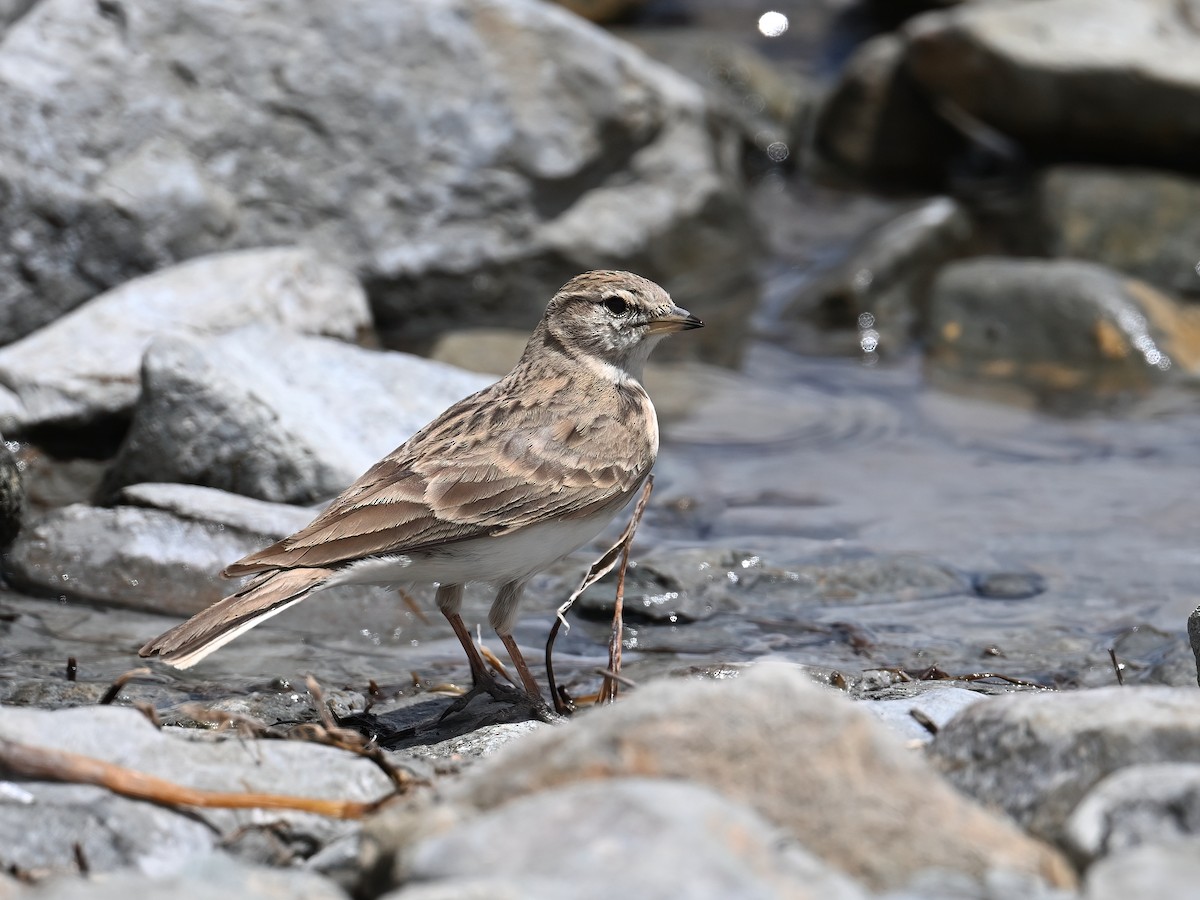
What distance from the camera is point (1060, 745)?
3.54 metres

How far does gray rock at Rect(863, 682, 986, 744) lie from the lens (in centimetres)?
451

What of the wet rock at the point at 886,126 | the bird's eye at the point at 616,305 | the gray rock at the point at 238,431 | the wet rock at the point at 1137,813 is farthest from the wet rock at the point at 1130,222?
the wet rock at the point at 1137,813

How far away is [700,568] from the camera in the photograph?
7293 millimetres

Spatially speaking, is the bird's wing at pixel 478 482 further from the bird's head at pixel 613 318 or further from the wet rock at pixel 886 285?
the wet rock at pixel 886 285

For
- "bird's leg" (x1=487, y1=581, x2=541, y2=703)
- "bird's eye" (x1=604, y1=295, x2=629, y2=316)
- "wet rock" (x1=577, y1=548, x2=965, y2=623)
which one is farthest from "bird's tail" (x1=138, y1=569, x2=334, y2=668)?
"wet rock" (x1=577, y1=548, x2=965, y2=623)

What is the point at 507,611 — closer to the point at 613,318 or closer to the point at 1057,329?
the point at 613,318

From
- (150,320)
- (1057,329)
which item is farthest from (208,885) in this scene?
(1057,329)

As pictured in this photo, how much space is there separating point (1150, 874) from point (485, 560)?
3.07 meters

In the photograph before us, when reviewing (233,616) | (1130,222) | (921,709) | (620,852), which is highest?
(620,852)

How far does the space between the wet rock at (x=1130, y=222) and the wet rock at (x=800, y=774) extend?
10472 millimetres

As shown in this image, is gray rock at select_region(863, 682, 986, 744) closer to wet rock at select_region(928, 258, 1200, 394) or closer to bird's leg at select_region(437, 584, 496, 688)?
bird's leg at select_region(437, 584, 496, 688)

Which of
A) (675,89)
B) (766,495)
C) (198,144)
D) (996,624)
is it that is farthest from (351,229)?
(996,624)

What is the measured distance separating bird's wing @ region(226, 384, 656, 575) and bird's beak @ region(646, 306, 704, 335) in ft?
1.40

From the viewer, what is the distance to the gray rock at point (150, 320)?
827cm
